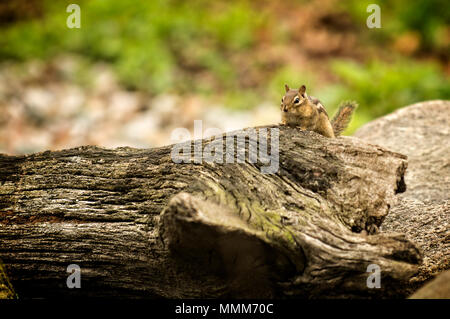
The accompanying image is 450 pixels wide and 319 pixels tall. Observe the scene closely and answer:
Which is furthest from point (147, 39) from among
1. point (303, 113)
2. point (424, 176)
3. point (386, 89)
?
point (424, 176)

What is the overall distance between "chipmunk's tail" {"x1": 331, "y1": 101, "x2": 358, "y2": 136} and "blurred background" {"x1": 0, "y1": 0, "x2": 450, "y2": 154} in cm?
209

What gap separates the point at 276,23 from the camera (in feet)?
27.2

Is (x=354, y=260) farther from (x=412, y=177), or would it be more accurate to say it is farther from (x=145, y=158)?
(x=412, y=177)

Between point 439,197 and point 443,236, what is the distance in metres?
0.45

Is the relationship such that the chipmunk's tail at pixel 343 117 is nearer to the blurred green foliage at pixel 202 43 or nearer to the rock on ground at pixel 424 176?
the rock on ground at pixel 424 176

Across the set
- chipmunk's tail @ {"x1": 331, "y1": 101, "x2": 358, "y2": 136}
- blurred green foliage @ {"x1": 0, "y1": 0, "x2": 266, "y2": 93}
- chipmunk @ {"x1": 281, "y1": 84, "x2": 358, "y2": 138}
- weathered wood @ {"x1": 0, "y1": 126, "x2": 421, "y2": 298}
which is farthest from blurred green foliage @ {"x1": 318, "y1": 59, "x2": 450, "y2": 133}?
weathered wood @ {"x1": 0, "y1": 126, "x2": 421, "y2": 298}

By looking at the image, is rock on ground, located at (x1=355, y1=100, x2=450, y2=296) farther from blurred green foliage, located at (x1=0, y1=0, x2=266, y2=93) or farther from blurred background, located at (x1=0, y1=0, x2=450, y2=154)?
blurred green foliage, located at (x1=0, y1=0, x2=266, y2=93)

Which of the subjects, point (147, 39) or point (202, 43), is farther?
point (202, 43)

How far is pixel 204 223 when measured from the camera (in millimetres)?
2014

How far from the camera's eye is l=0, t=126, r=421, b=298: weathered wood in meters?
2.21

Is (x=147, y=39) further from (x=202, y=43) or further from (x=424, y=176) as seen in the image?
(x=424, y=176)

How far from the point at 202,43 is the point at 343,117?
4.63 meters

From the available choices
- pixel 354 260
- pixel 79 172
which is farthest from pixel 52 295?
pixel 354 260

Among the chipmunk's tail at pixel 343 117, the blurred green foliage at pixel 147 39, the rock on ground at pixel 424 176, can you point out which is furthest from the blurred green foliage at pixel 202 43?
the chipmunk's tail at pixel 343 117
